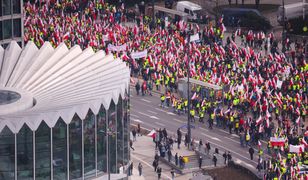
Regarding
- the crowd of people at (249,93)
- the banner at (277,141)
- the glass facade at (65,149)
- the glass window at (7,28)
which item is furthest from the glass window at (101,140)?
the glass window at (7,28)

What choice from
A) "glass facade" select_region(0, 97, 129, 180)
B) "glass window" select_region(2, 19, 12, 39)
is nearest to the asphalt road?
"glass window" select_region(2, 19, 12, 39)

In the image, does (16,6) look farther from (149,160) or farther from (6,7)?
(149,160)

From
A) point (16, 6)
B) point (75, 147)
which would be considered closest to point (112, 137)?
point (75, 147)

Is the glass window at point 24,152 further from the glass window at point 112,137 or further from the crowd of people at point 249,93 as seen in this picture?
the crowd of people at point 249,93

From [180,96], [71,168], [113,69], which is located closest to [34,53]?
[113,69]

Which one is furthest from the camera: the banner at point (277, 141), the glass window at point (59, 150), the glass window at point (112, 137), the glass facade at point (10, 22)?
the glass facade at point (10, 22)

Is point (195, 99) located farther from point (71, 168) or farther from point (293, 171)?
point (71, 168)

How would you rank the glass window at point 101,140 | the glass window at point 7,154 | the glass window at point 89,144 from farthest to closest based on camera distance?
the glass window at point 101,140
the glass window at point 89,144
the glass window at point 7,154
